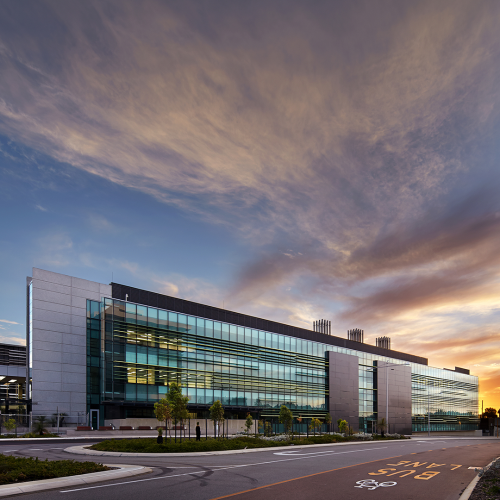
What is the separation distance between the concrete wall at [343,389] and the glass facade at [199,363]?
1.33 metres

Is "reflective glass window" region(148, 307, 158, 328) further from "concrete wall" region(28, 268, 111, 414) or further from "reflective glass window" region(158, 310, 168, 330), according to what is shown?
"concrete wall" region(28, 268, 111, 414)

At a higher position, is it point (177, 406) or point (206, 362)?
point (177, 406)

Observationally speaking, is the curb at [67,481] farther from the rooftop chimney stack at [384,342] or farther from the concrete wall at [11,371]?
the rooftop chimney stack at [384,342]

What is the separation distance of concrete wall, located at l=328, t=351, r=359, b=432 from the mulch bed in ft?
195

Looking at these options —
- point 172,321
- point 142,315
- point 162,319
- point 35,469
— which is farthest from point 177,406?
point 172,321

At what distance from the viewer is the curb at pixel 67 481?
11.3 meters

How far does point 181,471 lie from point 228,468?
2.09 meters

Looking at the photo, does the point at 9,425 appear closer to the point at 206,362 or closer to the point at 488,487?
the point at 206,362

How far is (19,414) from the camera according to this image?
4275 centimetres

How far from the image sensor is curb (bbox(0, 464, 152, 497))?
11320 millimetres

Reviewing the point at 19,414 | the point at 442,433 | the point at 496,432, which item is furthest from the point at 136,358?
the point at 496,432

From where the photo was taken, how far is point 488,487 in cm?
1298

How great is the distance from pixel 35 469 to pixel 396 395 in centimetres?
8665

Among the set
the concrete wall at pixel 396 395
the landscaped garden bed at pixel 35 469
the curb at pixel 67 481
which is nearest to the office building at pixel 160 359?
the concrete wall at pixel 396 395
